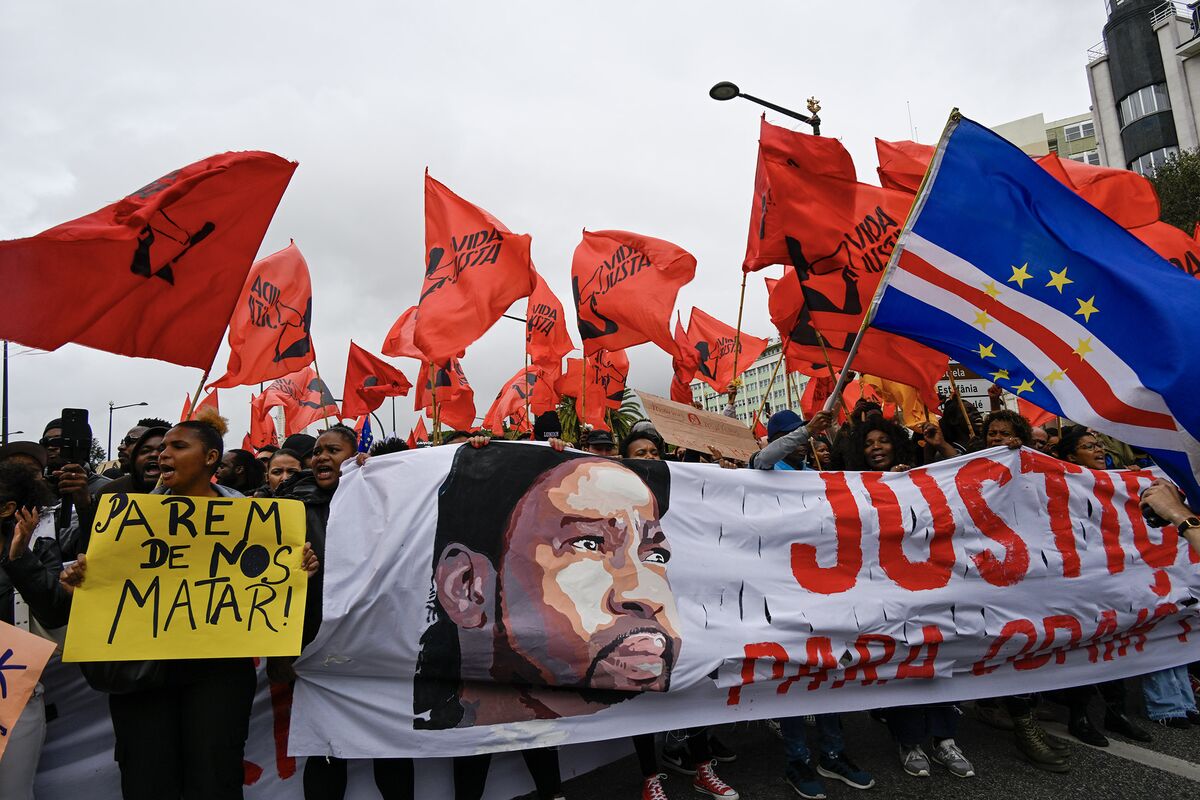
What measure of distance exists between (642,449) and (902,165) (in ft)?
10.8

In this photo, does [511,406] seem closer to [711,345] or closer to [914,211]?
[711,345]

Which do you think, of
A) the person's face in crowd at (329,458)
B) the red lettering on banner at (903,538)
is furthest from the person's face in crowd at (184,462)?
the red lettering on banner at (903,538)

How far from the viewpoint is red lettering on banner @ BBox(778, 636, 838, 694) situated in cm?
365

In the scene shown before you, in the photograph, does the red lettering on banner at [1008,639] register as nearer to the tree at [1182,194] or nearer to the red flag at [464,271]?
the red flag at [464,271]

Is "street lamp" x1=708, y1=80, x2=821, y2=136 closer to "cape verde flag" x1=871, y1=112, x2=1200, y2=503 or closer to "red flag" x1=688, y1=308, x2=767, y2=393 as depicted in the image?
"red flag" x1=688, y1=308, x2=767, y2=393

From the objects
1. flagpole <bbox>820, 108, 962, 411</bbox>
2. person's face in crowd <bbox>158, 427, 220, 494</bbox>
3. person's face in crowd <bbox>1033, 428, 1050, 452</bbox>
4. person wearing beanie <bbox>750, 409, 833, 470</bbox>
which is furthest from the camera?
person's face in crowd <bbox>1033, 428, 1050, 452</bbox>

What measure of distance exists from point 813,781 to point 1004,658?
1378mm

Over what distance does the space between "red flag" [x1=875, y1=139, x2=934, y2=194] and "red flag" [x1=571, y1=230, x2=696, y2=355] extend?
221cm

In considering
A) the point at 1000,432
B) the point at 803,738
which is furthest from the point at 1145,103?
the point at 803,738

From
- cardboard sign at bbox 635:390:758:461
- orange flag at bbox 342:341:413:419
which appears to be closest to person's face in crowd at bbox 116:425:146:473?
cardboard sign at bbox 635:390:758:461

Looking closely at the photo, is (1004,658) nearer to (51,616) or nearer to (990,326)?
(990,326)

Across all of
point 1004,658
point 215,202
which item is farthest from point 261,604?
point 1004,658

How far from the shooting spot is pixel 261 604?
9.39 feet

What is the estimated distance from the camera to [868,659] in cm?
375
